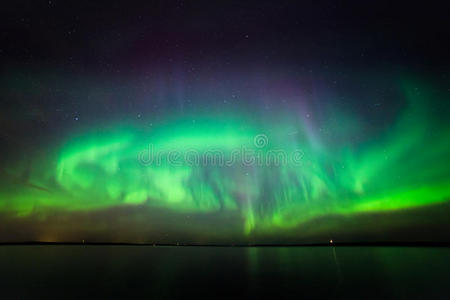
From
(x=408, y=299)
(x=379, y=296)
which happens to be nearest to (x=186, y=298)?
(x=379, y=296)

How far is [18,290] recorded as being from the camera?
7.47 meters

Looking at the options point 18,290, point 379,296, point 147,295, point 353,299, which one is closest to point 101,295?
point 147,295

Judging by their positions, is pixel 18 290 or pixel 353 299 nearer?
pixel 353 299

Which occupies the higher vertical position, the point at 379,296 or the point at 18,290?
the point at 18,290

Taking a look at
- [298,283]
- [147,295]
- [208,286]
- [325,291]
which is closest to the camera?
[147,295]

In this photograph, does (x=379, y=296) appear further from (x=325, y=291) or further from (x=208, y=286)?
(x=208, y=286)

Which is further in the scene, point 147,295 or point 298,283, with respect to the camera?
point 298,283

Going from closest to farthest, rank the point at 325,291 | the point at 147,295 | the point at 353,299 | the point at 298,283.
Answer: the point at 353,299 → the point at 147,295 → the point at 325,291 → the point at 298,283

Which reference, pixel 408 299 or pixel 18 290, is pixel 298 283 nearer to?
pixel 408 299

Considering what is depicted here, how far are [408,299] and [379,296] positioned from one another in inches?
Answer: 22.6

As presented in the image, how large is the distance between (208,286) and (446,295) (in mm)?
5780

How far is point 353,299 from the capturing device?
6.31m

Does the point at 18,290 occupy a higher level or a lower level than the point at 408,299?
higher

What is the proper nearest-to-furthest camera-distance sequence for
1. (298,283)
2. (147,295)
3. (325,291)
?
(147,295) < (325,291) < (298,283)
